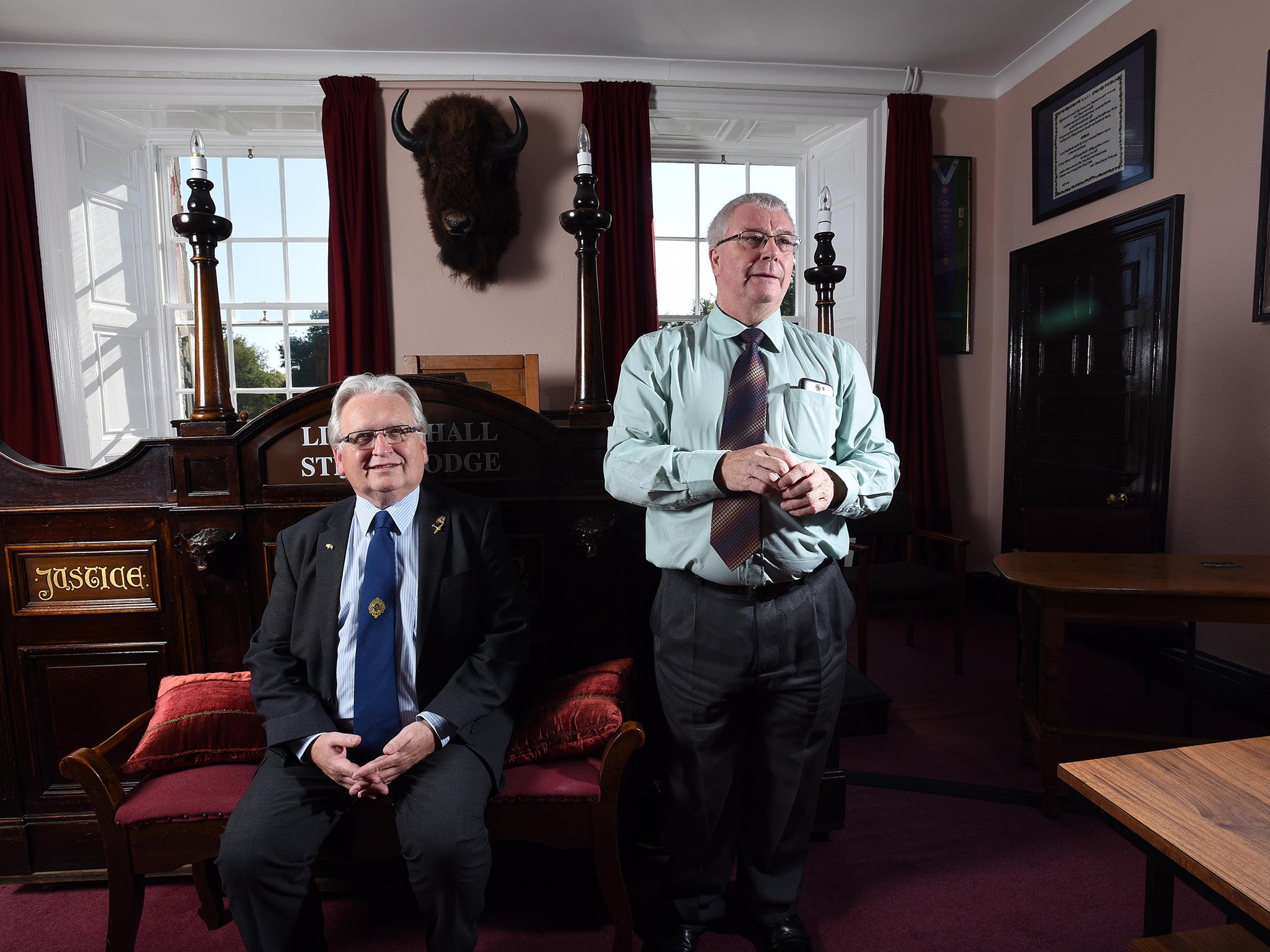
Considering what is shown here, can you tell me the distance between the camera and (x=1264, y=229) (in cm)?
272

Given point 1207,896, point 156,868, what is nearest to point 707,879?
point 1207,896

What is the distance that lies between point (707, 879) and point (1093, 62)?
4281mm

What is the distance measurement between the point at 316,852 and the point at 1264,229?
3.75 meters

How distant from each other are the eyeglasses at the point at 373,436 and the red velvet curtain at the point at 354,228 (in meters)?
2.74

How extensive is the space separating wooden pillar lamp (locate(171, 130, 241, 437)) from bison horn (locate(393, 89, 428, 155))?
7.53 ft

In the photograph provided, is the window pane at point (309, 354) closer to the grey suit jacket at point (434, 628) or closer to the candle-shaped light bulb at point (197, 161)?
the candle-shaped light bulb at point (197, 161)

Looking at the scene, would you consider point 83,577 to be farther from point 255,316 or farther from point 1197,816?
point 255,316

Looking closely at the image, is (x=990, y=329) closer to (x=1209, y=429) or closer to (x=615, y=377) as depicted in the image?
(x=1209, y=429)

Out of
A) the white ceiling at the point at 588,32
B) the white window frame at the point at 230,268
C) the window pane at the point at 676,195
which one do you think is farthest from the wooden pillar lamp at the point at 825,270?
the white window frame at the point at 230,268

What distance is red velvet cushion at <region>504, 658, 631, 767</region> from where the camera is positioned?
157 cm

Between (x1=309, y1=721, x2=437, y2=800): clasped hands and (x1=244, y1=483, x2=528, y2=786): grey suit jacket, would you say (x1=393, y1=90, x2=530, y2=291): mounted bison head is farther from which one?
(x1=309, y1=721, x2=437, y2=800): clasped hands

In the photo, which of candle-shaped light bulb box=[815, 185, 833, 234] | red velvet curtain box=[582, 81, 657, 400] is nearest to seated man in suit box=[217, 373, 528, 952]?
candle-shaped light bulb box=[815, 185, 833, 234]

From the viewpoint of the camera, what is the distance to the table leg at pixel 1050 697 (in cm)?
211

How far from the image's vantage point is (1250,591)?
198cm
